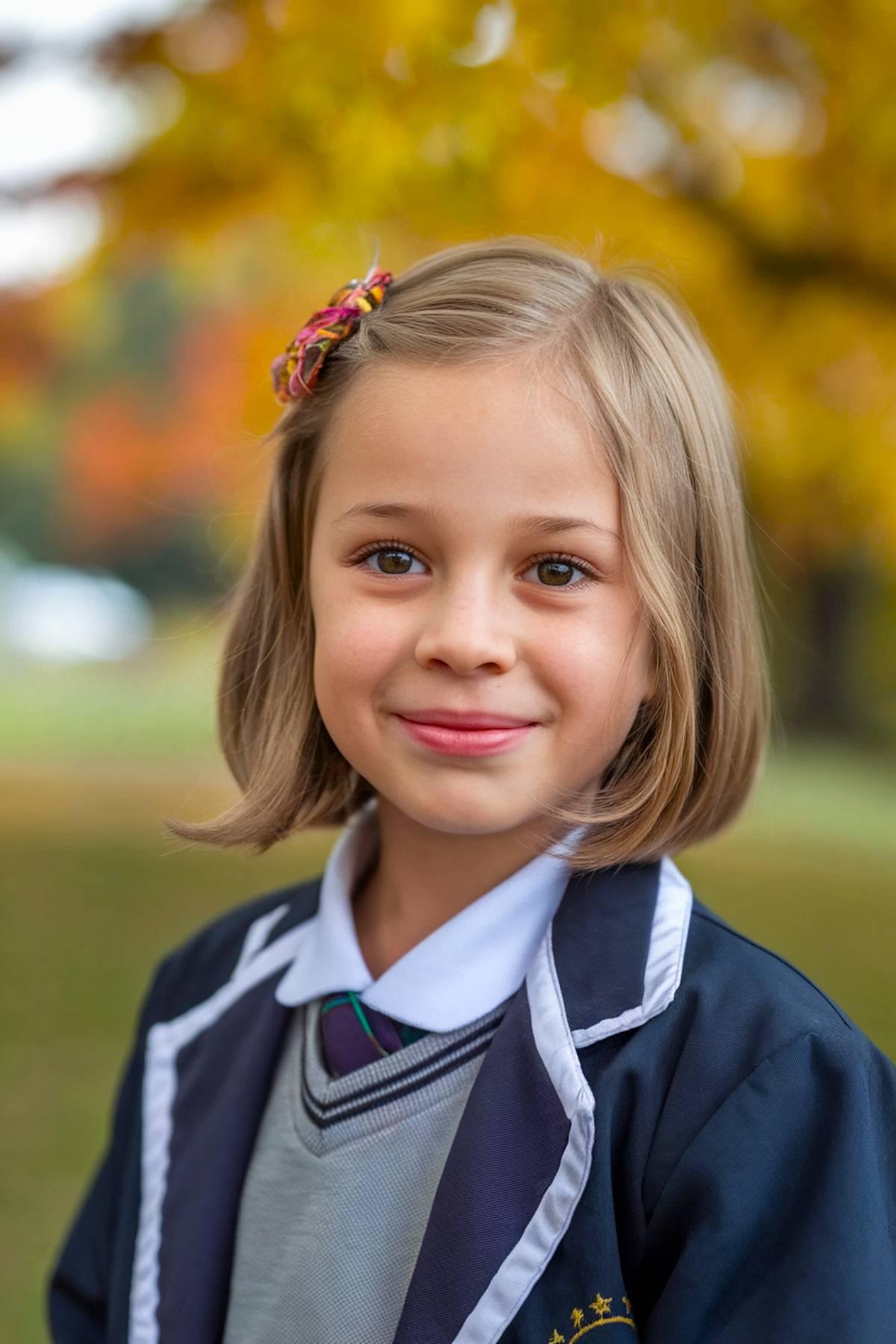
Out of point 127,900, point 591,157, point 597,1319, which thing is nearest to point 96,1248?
point 597,1319

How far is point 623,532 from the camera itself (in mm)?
1275

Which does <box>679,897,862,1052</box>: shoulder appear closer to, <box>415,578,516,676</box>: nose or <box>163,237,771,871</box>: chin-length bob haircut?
<box>163,237,771,871</box>: chin-length bob haircut

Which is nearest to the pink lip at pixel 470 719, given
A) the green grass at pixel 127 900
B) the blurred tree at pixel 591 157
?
the green grass at pixel 127 900

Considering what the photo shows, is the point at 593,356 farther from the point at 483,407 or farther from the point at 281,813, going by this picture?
the point at 281,813

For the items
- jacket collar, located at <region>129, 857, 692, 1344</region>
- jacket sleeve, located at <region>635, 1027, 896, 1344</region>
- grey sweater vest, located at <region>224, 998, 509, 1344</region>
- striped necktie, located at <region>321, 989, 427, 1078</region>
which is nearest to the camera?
jacket sleeve, located at <region>635, 1027, 896, 1344</region>

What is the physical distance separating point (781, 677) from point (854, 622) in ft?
3.15

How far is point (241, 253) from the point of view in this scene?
12.4m

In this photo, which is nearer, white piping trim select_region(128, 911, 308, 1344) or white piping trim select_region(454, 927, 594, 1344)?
white piping trim select_region(454, 927, 594, 1344)

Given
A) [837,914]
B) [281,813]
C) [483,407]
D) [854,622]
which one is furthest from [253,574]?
[854,622]

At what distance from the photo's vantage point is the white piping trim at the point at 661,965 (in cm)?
122

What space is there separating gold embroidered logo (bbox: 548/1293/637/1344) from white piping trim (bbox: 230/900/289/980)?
2.06 ft

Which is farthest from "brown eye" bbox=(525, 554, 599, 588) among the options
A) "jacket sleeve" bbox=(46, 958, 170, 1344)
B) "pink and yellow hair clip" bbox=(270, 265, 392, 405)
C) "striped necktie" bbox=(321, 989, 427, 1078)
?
"jacket sleeve" bbox=(46, 958, 170, 1344)

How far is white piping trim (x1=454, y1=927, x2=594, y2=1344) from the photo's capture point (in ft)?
3.79

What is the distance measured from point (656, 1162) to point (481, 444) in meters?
0.66
